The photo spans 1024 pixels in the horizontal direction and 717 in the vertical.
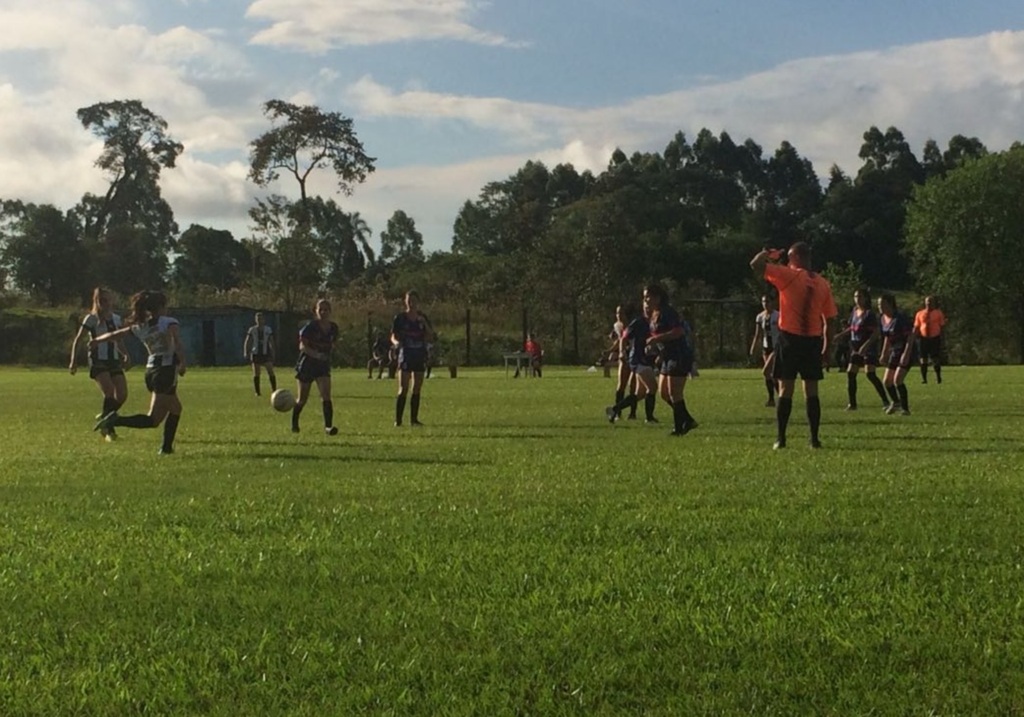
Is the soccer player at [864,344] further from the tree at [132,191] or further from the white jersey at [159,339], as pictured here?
the tree at [132,191]

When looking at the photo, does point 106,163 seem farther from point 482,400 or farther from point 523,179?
point 482,400

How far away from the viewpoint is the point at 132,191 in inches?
3253

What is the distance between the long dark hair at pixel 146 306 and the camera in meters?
13.3

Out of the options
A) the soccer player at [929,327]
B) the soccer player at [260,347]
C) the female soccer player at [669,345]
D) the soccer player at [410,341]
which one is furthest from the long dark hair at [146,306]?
the soccer player at [929,327]

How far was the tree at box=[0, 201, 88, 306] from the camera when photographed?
2970 inches

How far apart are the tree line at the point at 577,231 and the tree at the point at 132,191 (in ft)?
0.40

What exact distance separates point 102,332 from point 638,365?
699cm

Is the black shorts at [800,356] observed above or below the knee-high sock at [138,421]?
above

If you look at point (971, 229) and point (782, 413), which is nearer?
point (782, 413)

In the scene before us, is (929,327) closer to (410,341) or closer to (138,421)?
(410,341)

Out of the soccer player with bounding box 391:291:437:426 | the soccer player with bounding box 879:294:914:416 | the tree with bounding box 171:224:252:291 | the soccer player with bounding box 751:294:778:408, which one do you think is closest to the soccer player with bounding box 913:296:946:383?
the soccer player with bounding box 751:294:778:408

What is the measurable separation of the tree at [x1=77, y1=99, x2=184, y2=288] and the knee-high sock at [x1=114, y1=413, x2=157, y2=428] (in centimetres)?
6678

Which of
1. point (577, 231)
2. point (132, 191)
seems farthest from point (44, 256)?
point (577, 231)

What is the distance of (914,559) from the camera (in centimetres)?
630
